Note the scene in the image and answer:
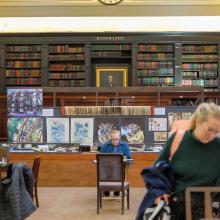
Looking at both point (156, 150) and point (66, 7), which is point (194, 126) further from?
point (66, 7)

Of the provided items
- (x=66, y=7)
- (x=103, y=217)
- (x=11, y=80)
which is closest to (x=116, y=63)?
(x=66, y=7)

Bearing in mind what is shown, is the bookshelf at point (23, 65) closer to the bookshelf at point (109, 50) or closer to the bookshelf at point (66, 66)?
the bookshelf at point (66, 66)

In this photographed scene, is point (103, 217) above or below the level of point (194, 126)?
below

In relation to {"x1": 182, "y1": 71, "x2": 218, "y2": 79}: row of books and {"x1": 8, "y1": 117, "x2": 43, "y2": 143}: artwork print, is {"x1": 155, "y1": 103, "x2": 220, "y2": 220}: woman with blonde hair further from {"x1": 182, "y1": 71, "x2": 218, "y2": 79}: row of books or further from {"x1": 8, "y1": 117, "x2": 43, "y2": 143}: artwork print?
{"x1": 182, "y1": 71, "x2": 218, "y2": 79}: row of books

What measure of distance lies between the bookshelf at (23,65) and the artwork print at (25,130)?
163 inches

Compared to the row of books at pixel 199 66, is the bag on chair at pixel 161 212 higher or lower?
lower

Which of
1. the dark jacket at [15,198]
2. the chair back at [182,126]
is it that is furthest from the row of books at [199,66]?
the chair back at [182,126]

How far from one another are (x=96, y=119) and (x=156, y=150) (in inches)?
51.0

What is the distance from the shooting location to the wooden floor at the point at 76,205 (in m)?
6.34

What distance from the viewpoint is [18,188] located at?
16.2 feet

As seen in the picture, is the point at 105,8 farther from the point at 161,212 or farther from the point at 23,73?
the point at 161,212

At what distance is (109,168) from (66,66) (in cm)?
728

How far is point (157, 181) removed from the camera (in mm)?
2336

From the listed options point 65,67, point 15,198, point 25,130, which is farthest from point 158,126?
point 65,67
